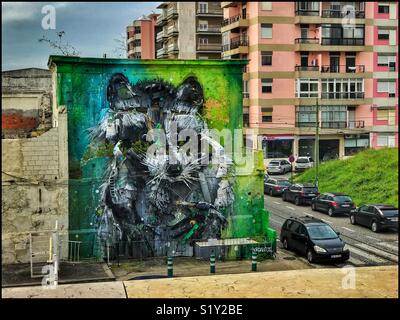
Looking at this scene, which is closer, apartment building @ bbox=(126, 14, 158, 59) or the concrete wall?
the concrete wall

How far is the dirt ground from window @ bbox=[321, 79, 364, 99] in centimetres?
3442

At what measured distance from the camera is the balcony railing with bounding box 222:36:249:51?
181ft

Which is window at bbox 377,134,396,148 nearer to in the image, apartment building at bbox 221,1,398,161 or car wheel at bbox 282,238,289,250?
apartment building at bbox 221,1,398,161

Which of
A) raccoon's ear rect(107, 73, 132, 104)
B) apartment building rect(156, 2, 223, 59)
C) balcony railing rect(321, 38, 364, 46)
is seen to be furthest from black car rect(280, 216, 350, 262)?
apartment building rect(156, 2, 223, 59)

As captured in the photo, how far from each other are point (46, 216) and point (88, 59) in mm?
6209

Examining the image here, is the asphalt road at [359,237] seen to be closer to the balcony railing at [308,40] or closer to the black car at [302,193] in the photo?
the black car at [302,193]

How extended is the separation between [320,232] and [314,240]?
717mm

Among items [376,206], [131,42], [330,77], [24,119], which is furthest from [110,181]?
[131,42]

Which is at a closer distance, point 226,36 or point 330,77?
point 330,77

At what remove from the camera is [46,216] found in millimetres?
21094

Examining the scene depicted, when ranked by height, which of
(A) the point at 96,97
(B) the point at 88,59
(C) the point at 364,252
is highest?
(B) the point at 88,59

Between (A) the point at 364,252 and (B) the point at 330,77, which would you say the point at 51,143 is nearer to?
(A) the point at 364,252

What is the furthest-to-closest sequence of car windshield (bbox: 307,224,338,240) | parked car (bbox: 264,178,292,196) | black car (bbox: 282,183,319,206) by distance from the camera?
1. parked car (bbox: 264,178,292,196)
2. black car (bbox: 282,183,319,206)
3. car windshield (bbox: 307,224,338,240)

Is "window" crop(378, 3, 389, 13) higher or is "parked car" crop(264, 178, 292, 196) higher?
"window" crop(378, 3, 389, 13)
